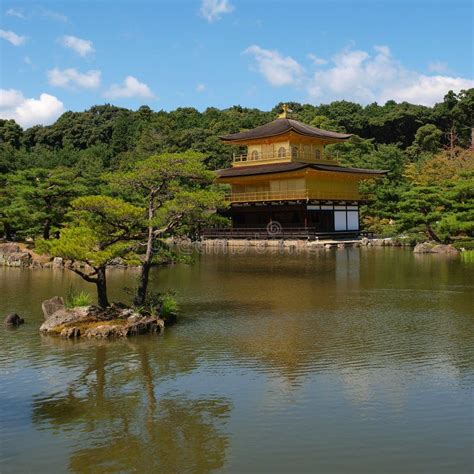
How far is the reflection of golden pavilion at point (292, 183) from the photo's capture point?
135 ft

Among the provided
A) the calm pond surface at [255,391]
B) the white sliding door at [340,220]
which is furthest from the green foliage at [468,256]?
the white sliding door at [340,220]

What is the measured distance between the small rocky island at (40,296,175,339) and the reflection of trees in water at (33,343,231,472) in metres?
2.59

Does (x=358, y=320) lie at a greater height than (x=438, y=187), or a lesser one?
lesser

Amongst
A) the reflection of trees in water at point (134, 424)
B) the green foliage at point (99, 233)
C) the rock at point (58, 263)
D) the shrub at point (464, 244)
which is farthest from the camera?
the shrub at point (464, 244)

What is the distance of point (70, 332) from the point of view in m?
12.3

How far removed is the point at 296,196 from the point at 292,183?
176 cm

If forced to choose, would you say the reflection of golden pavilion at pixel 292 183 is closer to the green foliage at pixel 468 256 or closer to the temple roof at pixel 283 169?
the temple roof at pixel 283 169

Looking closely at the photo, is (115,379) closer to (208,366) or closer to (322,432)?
(208,366)

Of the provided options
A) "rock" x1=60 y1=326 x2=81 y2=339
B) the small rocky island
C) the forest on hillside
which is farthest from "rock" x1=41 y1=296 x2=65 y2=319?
the forest on hillside

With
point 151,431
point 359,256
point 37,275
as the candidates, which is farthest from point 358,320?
point 359,256

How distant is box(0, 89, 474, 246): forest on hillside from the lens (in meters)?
31.1

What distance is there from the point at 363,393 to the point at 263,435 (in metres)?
2.05

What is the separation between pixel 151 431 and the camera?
7.25m

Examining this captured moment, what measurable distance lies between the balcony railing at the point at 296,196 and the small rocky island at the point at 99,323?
1038 inches
